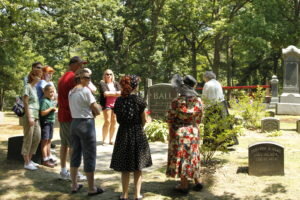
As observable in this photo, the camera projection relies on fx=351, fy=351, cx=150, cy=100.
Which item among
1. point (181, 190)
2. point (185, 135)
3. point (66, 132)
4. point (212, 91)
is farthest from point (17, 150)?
point (212, 91)

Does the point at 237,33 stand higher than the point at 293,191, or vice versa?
the point at 237,33

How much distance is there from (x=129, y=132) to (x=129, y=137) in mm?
67

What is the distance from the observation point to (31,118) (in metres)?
5.91

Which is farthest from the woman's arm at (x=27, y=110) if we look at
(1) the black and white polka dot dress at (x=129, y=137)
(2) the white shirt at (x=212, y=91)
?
(2) the white shirt at (x=212, y=91)

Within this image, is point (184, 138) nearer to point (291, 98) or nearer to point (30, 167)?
point (30, 167)

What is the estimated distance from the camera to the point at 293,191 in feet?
17.4

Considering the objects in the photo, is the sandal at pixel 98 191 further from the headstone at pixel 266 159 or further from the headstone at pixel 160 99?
the headstone at pixel 160 99

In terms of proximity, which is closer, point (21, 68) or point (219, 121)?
point (219, 121)

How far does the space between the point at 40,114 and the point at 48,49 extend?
50.5ft

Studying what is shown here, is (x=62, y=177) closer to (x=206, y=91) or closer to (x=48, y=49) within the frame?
(x=206, y=91)

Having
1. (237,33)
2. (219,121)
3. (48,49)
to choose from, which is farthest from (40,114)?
(237,33)

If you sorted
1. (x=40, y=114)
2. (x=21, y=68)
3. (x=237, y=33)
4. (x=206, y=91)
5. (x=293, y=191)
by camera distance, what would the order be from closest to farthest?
(x=293, y=191), (x=40, y=114), (x=206, y=91), (x=237, y=33), (x=21, y=68)

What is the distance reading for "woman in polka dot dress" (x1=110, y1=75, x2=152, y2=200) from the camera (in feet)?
15.3

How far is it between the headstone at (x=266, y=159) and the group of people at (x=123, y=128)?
1.25 metres
